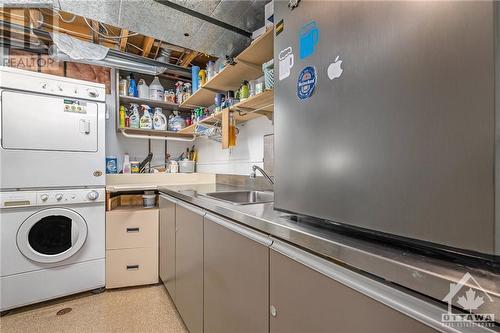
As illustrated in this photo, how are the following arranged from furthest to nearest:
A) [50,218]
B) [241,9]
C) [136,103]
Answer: [136,103] → [50,218] → [241,9]

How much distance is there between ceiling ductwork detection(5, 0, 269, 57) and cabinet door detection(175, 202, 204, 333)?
131cm

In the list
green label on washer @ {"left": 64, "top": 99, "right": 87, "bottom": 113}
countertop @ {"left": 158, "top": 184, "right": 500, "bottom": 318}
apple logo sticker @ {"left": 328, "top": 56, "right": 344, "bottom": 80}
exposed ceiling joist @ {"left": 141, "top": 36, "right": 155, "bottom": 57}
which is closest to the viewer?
countertop @ {"left": 158, "top": 184, "right": 500, "bottom": 318}

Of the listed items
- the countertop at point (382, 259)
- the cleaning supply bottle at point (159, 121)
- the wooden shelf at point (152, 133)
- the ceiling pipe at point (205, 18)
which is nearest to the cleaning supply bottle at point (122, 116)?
the wooden shelf at point (152, 133)

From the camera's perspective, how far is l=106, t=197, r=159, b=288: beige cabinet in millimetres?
1993

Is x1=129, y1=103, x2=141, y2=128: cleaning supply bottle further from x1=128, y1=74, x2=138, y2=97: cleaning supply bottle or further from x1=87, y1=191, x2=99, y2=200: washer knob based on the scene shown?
x1=87, y1=191, x2=99, y2=200: washer knob

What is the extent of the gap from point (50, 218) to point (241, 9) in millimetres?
2215

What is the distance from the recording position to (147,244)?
6.69 feet

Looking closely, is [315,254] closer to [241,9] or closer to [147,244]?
[241,9]

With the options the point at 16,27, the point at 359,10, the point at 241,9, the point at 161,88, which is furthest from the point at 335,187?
the point at 16,27

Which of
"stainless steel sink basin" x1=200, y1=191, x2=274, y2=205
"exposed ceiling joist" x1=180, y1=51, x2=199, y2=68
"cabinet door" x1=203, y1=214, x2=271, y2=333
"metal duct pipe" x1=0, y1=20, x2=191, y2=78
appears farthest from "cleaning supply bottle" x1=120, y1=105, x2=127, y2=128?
"cabinet door" x1=203, y1=214, x2=271, y2=333

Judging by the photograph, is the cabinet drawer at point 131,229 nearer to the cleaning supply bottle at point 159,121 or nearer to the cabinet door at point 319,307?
the cleaning supply bottle at point 159,121

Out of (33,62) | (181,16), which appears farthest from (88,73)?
(181,16)

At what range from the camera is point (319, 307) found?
0.54 metres

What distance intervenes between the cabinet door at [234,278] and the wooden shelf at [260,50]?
1018mm
